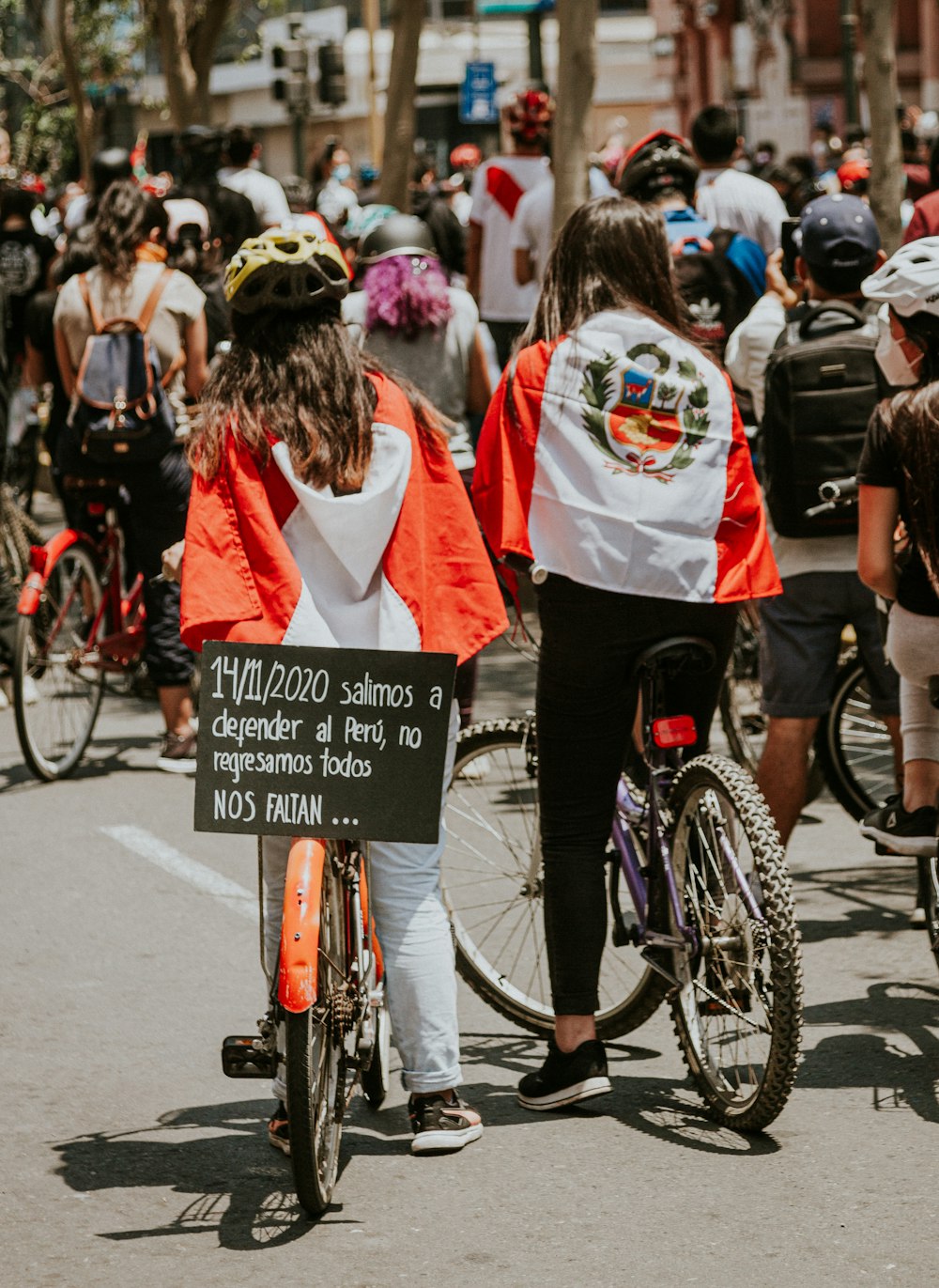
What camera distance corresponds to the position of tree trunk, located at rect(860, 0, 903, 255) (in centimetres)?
1023

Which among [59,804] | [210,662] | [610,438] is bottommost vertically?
[59,804]

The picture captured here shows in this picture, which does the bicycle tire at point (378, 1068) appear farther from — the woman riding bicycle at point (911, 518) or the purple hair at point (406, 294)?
the purple hair at point (406, 294)

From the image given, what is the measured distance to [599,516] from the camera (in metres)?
4.68

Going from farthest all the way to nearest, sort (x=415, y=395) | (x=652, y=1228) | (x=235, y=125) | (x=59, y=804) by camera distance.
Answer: (x=235, y=125)
(x=59, y=804)
(x=415, y=395)
(x=652, y=1228)

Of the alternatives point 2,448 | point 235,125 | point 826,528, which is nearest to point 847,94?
point 235,125

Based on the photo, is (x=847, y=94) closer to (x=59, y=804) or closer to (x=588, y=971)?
(x=59, y=804)

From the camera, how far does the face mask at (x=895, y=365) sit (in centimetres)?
520

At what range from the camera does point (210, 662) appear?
4.31m

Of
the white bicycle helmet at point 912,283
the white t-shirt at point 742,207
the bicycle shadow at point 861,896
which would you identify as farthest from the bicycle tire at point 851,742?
the white t-shirt at point 742,207

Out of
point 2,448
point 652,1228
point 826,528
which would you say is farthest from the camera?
point 2,448

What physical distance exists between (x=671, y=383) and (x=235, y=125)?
8.95m

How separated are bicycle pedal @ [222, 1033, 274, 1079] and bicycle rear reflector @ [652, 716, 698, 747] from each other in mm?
1123

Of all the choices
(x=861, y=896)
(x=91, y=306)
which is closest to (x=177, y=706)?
(x=91, y=306)

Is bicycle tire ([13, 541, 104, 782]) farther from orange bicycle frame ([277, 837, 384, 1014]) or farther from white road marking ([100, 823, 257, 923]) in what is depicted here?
orange bicycle frame ([277, 837, 384, 1014])
